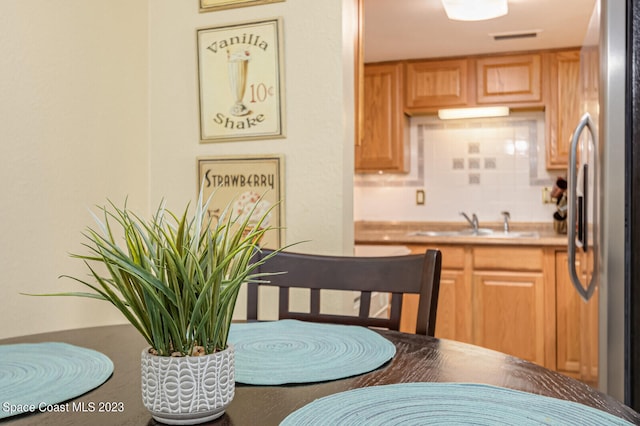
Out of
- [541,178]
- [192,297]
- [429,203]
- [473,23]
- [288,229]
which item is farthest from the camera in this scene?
[429,203]

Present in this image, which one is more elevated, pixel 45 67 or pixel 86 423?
pixel 45 67

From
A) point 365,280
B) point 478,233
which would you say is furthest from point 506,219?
point 365,280

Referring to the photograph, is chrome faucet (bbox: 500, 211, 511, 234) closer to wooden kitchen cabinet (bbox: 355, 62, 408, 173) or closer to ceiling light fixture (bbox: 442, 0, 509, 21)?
wooden kitchen cabinet (bbox: 355, 62, 408, 173)

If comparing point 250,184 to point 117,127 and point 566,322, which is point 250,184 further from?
point 566,322

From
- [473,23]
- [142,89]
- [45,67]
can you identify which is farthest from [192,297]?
[473,23]

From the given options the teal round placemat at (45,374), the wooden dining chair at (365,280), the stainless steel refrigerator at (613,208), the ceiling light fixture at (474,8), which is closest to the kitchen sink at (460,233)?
the ceiling light fixture at (474,8)

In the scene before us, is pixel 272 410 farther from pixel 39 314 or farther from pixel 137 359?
pixel 39 314

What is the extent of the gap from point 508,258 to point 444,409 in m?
3.16

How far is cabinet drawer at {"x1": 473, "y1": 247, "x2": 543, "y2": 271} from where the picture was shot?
370 cm

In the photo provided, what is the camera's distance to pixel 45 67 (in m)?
1.82

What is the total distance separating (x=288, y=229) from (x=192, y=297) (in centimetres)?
143

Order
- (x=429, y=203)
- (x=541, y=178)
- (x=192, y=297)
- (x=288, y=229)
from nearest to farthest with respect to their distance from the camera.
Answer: (x=192, y=297) → (x=288, y=229) → (x=541, y=178) → (x=429, y=203)

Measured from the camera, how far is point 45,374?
911 mm

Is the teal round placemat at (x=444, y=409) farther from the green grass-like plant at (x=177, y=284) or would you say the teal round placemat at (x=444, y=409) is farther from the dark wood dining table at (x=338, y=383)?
the green grass-like plant at (x=177, y=284)
